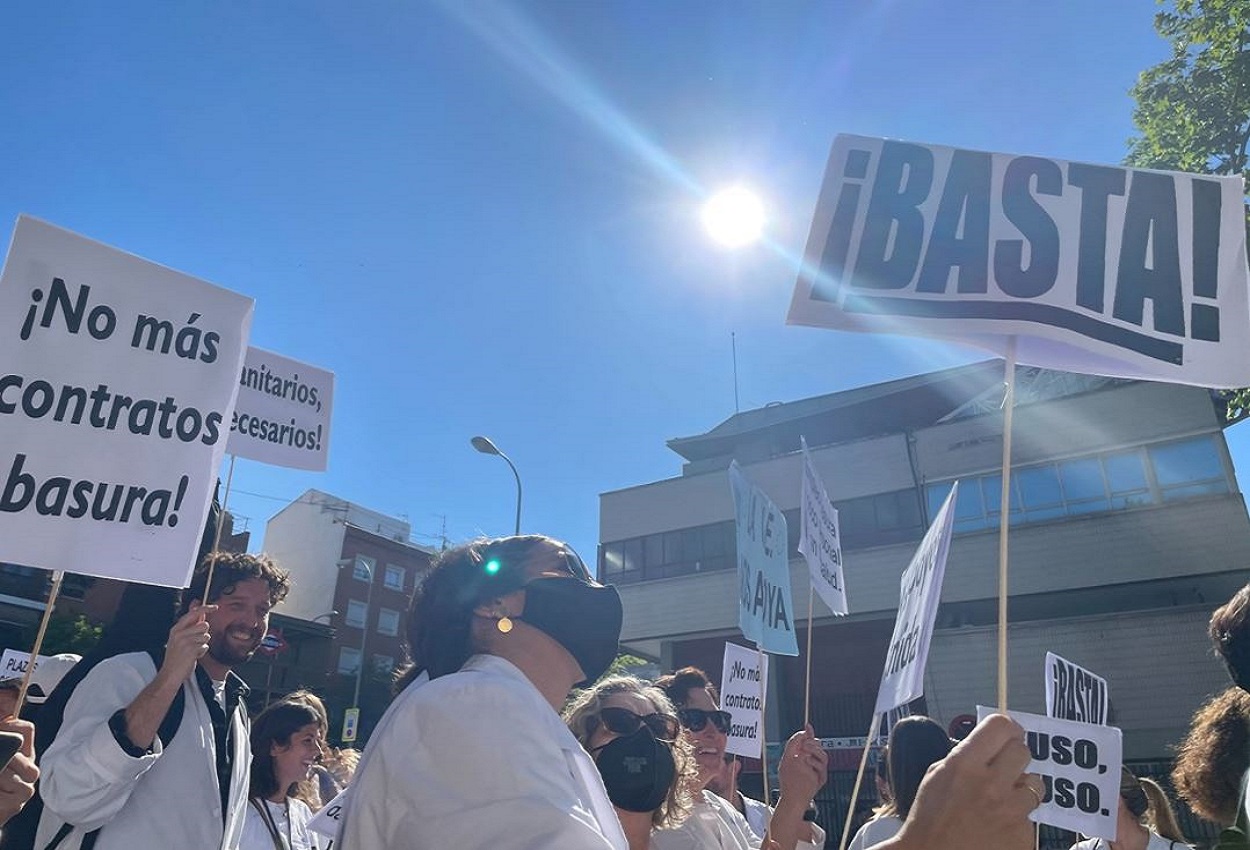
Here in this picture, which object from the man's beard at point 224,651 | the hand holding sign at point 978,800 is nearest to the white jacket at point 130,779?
the man's beard at point 224,651

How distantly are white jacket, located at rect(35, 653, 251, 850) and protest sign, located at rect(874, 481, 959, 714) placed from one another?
2613mm

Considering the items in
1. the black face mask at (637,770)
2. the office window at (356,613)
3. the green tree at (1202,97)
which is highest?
the green tree at (1202,97)

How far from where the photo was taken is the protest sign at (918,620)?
2.98m

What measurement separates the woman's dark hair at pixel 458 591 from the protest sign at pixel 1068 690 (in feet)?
14.6

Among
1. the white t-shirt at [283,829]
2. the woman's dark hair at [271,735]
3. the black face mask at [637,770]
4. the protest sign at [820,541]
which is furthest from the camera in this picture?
the protest sign at [820,541]

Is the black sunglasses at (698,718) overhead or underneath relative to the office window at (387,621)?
underneath

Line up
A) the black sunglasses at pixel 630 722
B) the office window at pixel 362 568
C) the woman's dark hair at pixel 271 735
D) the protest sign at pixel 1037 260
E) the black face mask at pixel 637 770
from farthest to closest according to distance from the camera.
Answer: the office window at pixel 362 568, the woman's dark hair at pixel 271 735, the black sunglasses at pixel 630 722, the black face mask at pixel 637 770, the protest sign at pixel 1037 260

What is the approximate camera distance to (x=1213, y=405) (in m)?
20.8

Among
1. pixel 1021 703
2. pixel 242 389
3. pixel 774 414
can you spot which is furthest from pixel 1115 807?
pixel 774 414

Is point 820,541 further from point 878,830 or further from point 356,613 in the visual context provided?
point 356,613

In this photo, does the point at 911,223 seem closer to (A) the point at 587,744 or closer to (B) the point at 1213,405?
(A) the point at 587,744

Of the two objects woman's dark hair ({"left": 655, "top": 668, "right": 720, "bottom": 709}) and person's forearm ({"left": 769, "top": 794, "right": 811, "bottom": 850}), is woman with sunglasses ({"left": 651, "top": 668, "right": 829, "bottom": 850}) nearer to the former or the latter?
person's forearm ({"left": 769, "top": 794, "right": 811, "bottom": 850})

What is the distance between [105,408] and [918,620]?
3167 millimetres

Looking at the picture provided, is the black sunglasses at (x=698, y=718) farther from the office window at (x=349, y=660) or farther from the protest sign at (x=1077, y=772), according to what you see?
the office window at (x=349, y=660)
